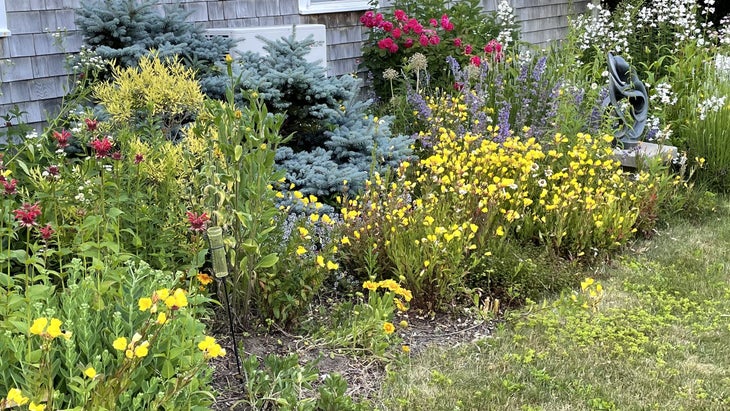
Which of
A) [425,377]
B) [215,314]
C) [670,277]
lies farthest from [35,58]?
[670,277]

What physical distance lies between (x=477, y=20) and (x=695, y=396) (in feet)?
16.8

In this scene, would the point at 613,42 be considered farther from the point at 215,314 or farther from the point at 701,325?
the point at 215,314

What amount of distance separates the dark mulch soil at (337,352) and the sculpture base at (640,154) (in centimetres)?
270

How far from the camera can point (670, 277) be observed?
4438 millimetres

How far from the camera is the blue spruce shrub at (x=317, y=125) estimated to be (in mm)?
4625

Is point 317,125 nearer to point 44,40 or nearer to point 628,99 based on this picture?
point 44,40

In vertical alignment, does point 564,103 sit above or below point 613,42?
below

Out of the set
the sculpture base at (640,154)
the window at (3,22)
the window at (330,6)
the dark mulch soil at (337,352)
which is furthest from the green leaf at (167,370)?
the window at (330,6)

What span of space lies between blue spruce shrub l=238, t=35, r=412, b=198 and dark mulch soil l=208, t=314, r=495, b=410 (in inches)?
50.0

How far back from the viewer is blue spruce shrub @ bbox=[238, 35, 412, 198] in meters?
4.62

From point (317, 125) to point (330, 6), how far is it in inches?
89.0

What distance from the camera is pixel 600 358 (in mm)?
3379

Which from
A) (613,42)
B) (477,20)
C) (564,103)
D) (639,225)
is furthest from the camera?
(613,42)

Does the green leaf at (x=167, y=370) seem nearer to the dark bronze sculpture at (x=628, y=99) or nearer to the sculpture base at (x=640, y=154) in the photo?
the sculpture base at (x=640, y=154)
